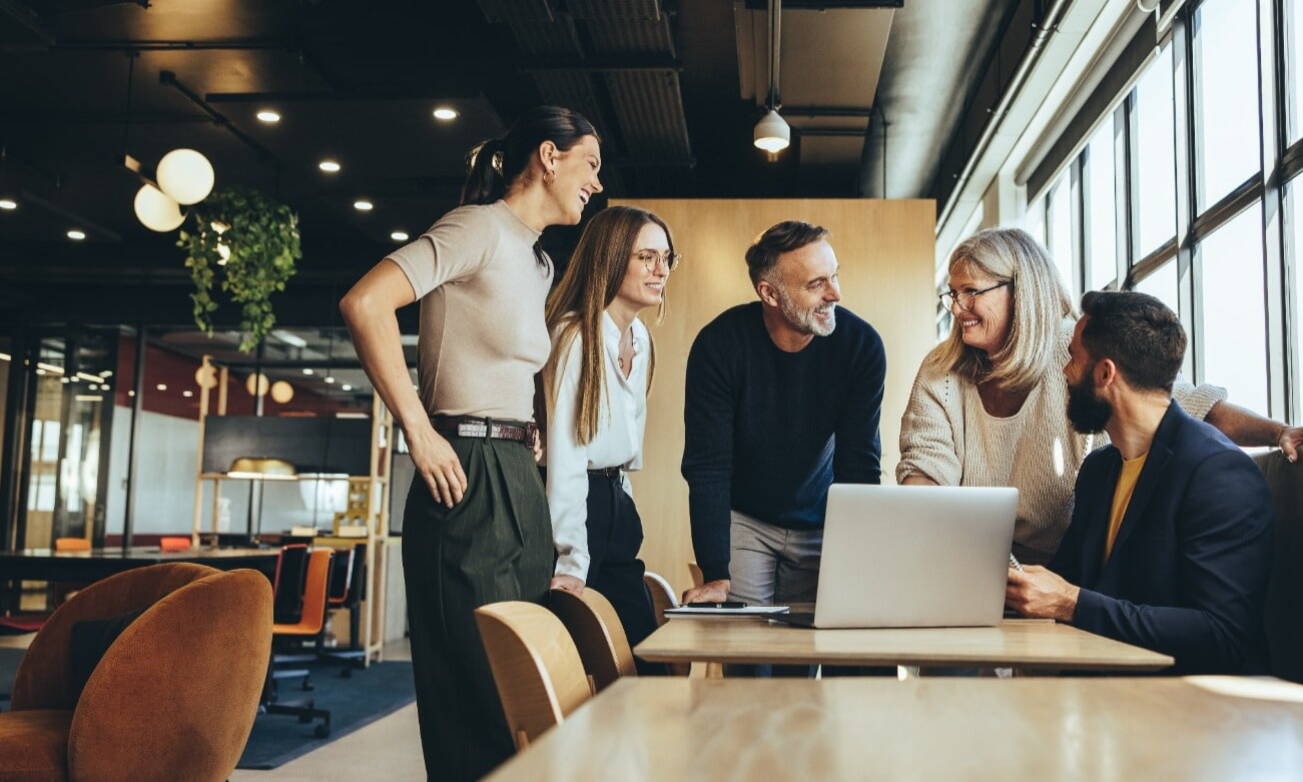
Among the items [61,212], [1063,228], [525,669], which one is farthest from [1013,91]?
[61,212]

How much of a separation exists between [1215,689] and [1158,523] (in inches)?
35.6

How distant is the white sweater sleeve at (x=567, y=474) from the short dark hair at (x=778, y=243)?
2.17ft

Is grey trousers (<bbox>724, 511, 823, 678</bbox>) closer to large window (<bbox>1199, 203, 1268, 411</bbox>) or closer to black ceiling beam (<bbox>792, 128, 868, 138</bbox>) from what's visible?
large window (<bbox>1199, 203, 1268, 411</bbox>)

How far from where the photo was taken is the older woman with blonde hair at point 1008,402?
2.47 meters

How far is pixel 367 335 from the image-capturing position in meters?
1.91

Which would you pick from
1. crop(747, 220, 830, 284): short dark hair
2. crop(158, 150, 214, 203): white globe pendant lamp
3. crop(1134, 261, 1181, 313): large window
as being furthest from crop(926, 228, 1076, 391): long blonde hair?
crop(158, 150, 214, 203): white globe pendant lamp

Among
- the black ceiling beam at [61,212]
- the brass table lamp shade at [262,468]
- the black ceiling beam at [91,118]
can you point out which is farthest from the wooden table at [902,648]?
the brass table lamp shade at [262,468]

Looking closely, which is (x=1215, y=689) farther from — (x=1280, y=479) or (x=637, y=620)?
(x=637, y=620)

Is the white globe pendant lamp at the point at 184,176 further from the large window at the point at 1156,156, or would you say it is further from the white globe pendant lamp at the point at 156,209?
the large window at the point at 1156,156

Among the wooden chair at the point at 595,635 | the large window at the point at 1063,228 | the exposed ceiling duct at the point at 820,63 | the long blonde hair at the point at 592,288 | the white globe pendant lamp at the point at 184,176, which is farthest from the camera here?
the large window at the point at 1063,228

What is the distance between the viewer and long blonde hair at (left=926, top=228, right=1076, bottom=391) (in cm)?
250

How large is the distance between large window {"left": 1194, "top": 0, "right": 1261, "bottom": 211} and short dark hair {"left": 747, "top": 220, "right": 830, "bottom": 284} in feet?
7.90

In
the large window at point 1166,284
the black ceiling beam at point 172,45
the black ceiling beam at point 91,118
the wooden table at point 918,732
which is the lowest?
the wooden table at point 918,732

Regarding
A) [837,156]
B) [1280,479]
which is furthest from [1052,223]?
[1280,479]
